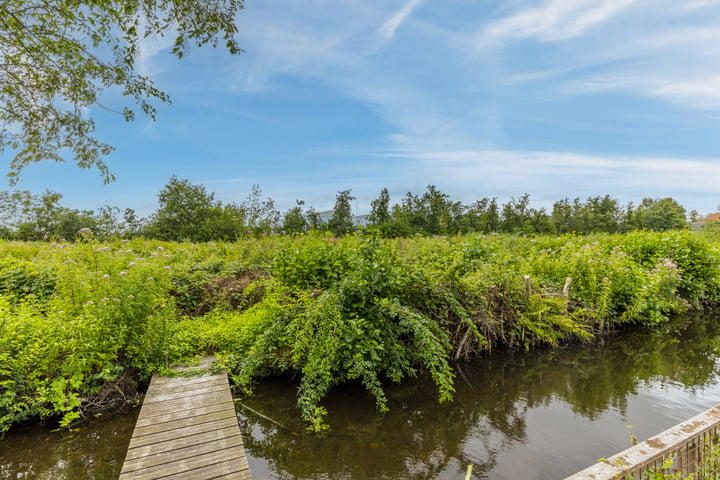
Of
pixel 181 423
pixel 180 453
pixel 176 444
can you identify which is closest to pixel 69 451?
pixel 181 423

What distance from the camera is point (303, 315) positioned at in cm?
457

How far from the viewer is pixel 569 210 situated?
31.9 meters

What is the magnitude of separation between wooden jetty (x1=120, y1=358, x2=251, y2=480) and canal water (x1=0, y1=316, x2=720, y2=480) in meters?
0.43

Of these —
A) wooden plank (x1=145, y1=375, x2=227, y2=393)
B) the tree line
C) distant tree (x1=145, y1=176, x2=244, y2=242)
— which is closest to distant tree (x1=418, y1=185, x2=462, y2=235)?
the tree line

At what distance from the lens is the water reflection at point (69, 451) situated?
3.12 m

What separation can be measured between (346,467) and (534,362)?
4.36 m

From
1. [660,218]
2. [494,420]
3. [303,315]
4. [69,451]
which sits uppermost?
[660,218]

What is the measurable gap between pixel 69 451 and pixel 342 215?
72.6 feet

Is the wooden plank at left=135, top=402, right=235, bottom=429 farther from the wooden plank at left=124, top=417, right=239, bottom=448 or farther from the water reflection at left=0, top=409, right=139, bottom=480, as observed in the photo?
the water reflection at left=0, top=409, right=139, bottom=480

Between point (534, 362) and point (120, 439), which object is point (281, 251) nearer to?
point (120, 439)

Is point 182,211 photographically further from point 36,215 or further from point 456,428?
point 456,428

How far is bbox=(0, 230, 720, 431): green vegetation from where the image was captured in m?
3.97

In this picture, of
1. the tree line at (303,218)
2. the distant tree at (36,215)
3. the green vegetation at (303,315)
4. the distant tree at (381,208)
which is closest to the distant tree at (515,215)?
the tree line at (303,218)

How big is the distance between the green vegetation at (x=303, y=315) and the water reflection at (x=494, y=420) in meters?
0.33
